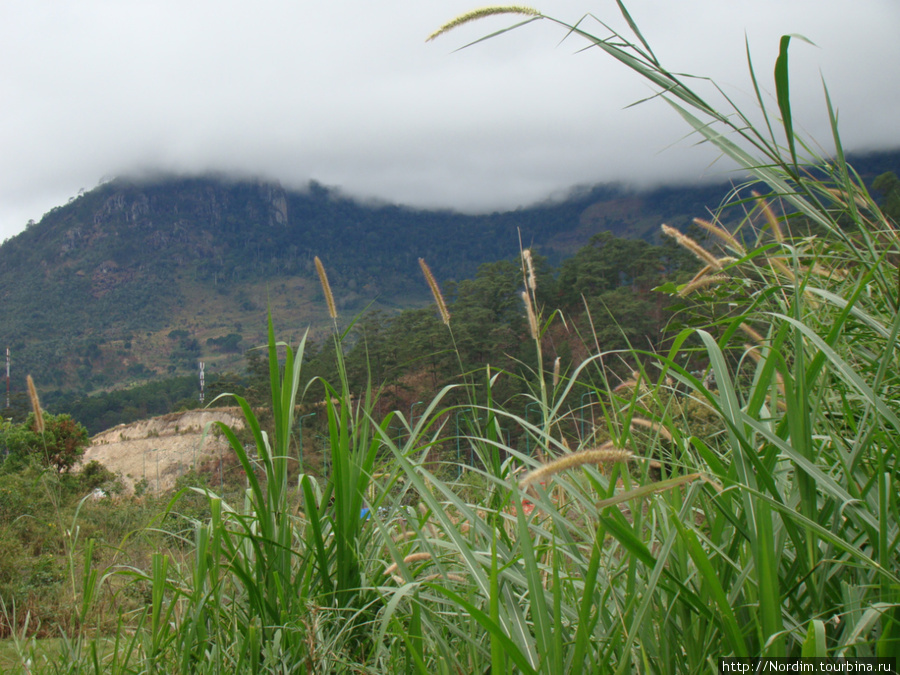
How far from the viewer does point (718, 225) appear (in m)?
1.76

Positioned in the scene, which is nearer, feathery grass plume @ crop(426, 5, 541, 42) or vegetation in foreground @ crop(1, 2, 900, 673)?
vegetation in foreground @ crop(1, 2, 900, 673)

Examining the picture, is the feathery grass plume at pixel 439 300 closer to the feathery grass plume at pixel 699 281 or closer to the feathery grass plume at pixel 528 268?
the feathery grass plume at pixel 528 268

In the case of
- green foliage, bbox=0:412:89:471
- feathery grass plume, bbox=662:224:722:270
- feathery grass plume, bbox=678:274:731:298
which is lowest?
green foliage, bbox=0:412:89:471

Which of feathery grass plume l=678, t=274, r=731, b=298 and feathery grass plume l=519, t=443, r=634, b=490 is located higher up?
feathery grass plume l=678, t=274, r=731, b=298

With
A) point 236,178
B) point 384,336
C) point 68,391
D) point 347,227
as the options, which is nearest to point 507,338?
point 384,336

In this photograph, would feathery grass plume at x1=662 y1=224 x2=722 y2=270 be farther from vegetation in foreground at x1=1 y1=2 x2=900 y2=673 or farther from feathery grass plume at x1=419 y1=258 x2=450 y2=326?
feathery grass plume at x1=419 y1=258 x2=450 y2=326

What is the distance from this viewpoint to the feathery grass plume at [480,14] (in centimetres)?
101

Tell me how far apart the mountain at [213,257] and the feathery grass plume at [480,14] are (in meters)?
51.7

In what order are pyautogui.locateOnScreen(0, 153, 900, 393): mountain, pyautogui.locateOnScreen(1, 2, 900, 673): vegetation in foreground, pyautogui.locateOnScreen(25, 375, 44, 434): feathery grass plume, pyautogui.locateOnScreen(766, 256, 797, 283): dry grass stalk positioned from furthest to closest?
pyautogui.locateOnScreen(0, 153, 900, 393): mountain < pyautogui.locateOnScreen(25, 375, 44, 434): feathery grass plume < pyautogui.locateOnScreen(766, 256, 797, 283): dry grass stalk < pyautogui.locateOnScreen(1, 2, 900, 673): vegetation in foreground

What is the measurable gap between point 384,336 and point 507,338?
204 inches

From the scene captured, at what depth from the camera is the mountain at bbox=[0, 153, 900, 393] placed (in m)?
83.6

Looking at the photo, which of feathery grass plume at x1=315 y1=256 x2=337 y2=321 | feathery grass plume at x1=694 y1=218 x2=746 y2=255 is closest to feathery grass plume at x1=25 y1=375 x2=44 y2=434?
feathery grass plume at x1=315 y1=256 x2=337 y2=321

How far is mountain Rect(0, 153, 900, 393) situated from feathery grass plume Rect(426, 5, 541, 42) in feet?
170

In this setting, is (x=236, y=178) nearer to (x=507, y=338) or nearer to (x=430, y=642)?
(x=507, y=338)
